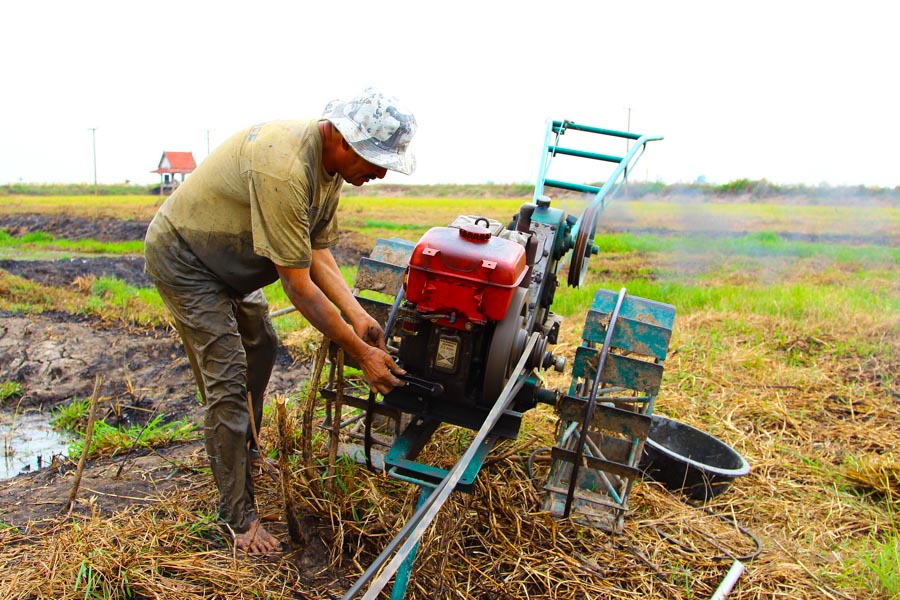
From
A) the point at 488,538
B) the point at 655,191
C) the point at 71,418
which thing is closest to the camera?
the point at 488,538

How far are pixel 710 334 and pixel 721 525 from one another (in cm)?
316

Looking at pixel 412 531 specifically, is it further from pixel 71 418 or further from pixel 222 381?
pixel 71 418

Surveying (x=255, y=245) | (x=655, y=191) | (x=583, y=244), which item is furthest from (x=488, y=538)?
(x=655, y=191)

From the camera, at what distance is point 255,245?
2.70m

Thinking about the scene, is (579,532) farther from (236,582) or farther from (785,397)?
(785,397)

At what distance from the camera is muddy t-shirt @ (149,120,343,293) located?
2664 mm

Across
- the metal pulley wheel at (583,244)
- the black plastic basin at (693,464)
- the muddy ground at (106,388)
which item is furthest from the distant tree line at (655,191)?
the muddy ground at (106,388)

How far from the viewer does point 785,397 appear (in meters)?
5.41

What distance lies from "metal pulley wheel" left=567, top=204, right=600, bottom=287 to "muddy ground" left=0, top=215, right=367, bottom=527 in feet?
7.35

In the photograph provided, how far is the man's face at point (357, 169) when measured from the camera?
2.77 meters

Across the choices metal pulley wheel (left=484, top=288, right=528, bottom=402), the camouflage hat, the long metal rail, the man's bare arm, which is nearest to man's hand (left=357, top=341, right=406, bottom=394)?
the man's bare arm

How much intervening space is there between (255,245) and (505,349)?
1035mm

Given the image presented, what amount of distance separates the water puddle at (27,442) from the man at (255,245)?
5.49 feet

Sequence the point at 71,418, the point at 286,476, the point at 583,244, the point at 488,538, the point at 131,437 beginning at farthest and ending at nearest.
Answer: the point at 71,418
the point at 131,437
the point at 583,244
the point at 488,538
the point at 286,476
